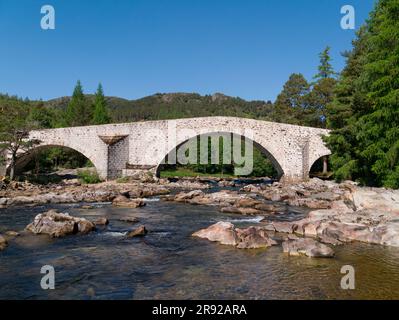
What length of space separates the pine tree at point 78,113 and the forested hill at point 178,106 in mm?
50000

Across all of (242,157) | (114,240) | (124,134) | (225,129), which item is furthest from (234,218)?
(242,157)

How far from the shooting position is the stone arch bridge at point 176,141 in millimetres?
27217

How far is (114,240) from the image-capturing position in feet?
31.5

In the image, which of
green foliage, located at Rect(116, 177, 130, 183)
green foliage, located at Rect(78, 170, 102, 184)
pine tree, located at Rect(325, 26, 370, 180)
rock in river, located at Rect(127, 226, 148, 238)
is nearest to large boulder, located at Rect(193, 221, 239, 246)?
rock in river, located at Rect(127, 226, 148, 238)

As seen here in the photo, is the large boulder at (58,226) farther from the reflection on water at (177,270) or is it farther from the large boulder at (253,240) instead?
the large boulder at (253,240)

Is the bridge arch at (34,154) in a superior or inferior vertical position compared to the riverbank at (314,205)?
superior

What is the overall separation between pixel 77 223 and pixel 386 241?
9135mm

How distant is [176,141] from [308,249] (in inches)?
799

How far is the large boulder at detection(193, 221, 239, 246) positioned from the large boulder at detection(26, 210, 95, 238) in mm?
3505

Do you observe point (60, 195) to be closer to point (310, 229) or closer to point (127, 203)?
point (127, 203)

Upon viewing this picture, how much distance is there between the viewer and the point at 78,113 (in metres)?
49.8

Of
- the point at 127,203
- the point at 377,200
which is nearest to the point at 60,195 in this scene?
the point at 127,203

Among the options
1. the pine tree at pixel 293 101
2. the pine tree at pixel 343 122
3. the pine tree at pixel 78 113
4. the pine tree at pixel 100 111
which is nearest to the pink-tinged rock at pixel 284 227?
the pine tree at pixel 343 122
